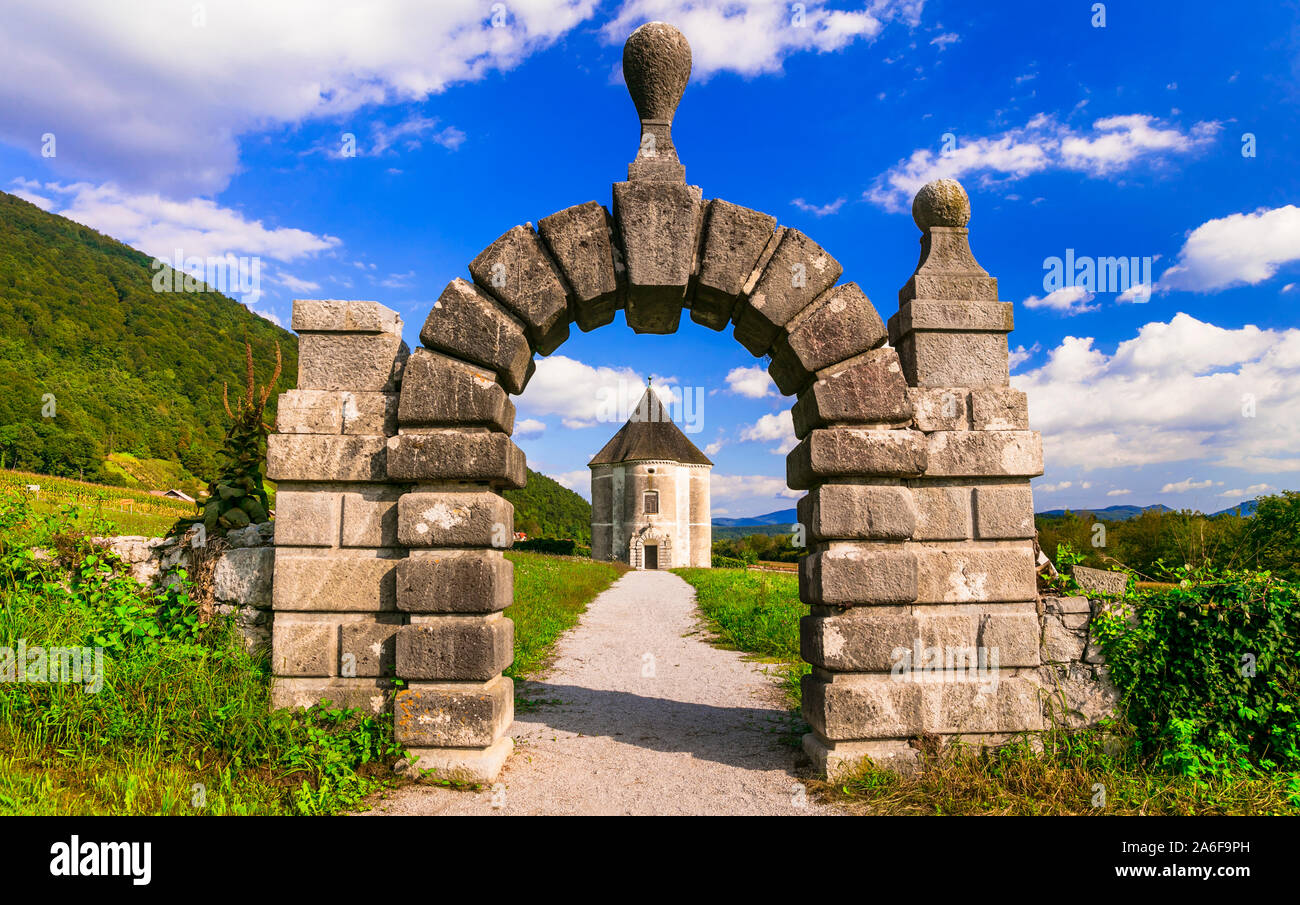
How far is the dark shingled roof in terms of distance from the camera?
32.6m

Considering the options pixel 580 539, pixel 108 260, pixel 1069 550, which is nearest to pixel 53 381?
pixel 108 260

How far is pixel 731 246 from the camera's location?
4.34 metres

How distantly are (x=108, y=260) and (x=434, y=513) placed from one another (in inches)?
2742

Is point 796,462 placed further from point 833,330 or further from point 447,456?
point 447,456

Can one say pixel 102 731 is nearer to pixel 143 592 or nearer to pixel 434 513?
pixel 143 592

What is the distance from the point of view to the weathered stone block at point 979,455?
4.30 m

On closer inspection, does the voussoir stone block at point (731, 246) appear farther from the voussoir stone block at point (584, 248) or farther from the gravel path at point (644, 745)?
the gravel path at point (644, 745)

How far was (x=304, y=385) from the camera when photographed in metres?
4.41

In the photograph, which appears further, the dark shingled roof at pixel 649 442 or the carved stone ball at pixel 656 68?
the dark shingled roof at pixel 649 442

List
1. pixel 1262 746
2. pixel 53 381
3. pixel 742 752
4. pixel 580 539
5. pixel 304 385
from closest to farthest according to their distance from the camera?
pixel 1262 746, pixel 304 385, pixel 742 752, pixel 53 381, pixel 580 539

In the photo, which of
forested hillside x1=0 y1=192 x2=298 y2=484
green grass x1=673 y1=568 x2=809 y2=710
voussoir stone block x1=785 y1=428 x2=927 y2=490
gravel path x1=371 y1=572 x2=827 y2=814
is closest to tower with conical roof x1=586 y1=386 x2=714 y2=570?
green grass x1=673 y1=568 x2=809 y2=710

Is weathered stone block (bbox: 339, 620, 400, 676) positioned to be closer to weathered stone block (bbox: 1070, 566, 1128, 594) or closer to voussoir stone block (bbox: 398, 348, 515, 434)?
voussoir stone block (bbox: 398, 348, 515, 434)

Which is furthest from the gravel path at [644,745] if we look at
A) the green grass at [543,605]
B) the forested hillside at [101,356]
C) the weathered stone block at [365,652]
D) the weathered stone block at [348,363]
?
the forested hillside at [101,356]

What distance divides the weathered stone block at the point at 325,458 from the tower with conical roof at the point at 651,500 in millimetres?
27164
